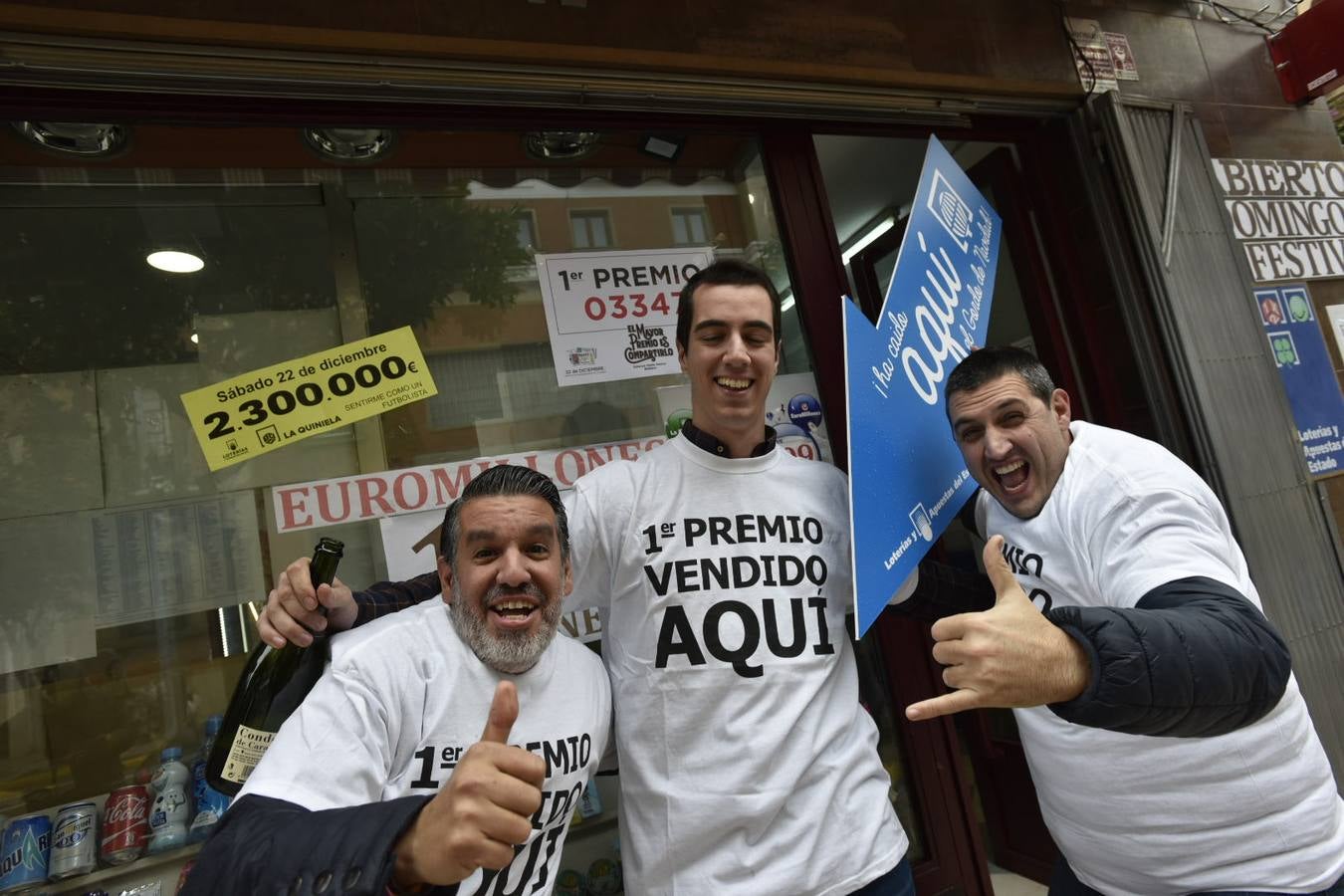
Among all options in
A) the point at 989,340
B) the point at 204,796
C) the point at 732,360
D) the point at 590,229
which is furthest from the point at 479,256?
the point at 989,340

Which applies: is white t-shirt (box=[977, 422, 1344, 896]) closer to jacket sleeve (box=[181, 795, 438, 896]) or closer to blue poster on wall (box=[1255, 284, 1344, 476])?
jacket sleeve (box=[181, 795, 438, 896])

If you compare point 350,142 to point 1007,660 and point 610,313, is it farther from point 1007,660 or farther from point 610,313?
point 1007,660

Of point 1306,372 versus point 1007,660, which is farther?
Result: point 1306,372

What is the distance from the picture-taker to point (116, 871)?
1863 mm

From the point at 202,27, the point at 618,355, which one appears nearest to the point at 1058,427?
the point at 618,355

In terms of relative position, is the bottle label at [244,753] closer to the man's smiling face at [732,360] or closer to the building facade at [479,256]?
the building facade at [479,256]

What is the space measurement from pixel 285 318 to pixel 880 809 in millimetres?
2156

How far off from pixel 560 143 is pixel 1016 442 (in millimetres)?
1833

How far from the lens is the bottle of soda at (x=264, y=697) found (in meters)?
1.58

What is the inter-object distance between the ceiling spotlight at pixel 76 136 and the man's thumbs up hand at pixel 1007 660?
2.55 metres

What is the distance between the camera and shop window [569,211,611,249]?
103 inches

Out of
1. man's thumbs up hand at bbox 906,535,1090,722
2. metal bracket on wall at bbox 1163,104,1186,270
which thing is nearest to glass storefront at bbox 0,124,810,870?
man's thumbs up hand at bbox 906,535,1090,722

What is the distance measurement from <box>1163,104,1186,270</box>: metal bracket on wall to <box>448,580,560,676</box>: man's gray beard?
294 cm

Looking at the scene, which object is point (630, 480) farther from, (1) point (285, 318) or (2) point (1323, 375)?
(2) point (1323, 375)
